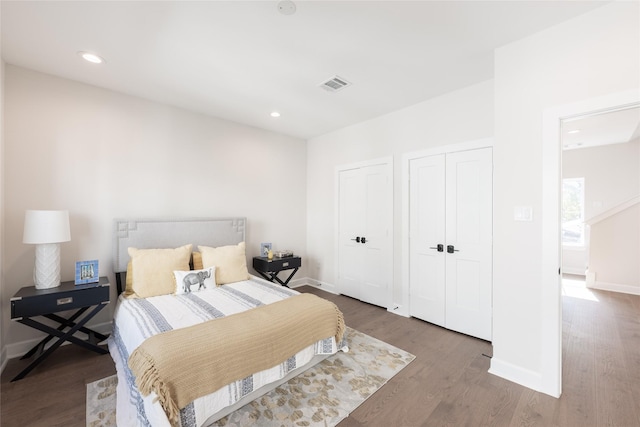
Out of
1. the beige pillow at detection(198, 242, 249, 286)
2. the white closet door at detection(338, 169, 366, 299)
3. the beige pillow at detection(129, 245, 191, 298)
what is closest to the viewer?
the beige pillow at detection(129, 245, 191, 298)

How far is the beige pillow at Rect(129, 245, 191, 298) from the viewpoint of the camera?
2.65 meters

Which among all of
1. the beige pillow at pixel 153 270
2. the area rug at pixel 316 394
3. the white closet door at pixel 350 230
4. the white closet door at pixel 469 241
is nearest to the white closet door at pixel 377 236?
the white closet door at pixel 350 230

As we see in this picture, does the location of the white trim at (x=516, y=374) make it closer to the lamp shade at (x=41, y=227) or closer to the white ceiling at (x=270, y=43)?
the white ceiling at (x=270, y=43)

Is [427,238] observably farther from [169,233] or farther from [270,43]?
[169,233]

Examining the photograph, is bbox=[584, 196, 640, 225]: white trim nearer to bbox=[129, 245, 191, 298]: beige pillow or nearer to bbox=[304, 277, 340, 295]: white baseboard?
bbox=[304, 277, 340, 295]: white baseboard

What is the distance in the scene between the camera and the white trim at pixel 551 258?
1964 millimetres

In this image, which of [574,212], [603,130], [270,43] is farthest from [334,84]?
[574,212]

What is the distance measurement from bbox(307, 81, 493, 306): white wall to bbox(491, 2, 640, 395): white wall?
65 cm

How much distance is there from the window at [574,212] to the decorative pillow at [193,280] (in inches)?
277

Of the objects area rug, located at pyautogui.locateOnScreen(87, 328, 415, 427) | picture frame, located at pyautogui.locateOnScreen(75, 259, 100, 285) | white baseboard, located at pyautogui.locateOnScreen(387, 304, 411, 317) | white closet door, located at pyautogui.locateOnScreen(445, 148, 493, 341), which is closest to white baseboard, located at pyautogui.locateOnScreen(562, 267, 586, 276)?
white closet door, located at pyautogui.locateOnScreen(445, 148, 493, 341)

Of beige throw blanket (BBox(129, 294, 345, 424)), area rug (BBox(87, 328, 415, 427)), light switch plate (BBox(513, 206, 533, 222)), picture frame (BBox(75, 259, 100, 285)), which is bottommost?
area rug (BBox(87, 328, 415, 427))

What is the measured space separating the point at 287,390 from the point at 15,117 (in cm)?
357

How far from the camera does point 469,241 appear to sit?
2963 millimetres

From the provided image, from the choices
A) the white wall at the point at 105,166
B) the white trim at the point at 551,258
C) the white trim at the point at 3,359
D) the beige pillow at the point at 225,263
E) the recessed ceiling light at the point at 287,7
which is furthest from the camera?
the beige pillow at the point at 225,263
